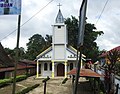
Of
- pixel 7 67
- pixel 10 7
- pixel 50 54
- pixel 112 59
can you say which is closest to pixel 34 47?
pixel 50 54

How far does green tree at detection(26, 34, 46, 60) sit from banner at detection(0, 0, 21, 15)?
45.1 m

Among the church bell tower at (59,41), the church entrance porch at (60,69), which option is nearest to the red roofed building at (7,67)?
the church entrance porch at (60,69)

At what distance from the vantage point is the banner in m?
6.46

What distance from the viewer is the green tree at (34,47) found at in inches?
2347

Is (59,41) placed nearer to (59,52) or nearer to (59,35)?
(59,35)

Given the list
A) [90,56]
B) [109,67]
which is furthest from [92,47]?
[109,67]

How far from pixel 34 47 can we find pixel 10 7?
59.6 metres

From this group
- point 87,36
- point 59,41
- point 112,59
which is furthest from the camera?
point 87,36

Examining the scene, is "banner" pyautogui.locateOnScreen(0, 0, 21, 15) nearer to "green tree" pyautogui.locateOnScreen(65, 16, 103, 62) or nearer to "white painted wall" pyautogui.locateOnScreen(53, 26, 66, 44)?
"white painted wall" pyautogui.locateOnScreen(53, 26, 66, 44)

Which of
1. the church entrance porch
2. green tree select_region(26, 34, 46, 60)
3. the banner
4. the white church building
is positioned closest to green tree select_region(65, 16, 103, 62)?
green tree select_region(26, 34, 46, 60)

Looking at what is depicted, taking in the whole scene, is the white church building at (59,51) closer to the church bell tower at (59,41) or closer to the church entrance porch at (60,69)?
the church bell tower at (59,41)

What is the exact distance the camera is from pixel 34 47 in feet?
216

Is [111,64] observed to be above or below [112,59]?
below

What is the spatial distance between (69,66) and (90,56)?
13357 millimetres
